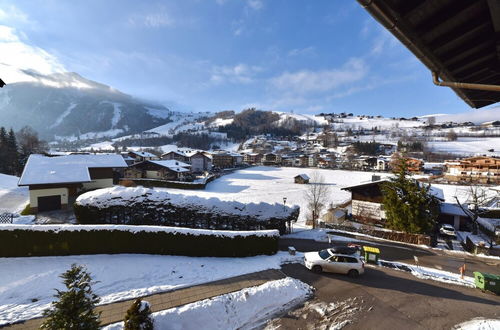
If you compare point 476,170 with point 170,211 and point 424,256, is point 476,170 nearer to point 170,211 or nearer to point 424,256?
point 424,256

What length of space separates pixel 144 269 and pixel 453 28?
49.6 feet

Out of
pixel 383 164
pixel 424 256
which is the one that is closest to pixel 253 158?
pixel 383 164

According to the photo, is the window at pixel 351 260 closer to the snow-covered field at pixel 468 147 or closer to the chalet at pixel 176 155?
the chalet at pixel 176 155

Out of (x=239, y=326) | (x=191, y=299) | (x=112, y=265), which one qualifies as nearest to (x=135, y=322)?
(x=191, y=299)

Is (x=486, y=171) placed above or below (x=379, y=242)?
above

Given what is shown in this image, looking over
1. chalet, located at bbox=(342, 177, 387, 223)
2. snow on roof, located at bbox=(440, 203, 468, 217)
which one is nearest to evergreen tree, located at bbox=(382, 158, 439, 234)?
chalet, located at bbox=(342, 177, 387, 223)

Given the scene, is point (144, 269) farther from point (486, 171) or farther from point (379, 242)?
point (486, 171)

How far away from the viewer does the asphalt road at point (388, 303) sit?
8.96 m

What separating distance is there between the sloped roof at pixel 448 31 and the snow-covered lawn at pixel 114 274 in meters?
12.6

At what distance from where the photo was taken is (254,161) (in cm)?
11706

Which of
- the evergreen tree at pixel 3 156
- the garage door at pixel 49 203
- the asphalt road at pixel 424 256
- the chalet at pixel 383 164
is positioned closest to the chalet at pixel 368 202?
the asphalt road at pixel 424 256

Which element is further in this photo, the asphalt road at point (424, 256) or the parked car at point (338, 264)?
the asphalt road at point (424, 256)

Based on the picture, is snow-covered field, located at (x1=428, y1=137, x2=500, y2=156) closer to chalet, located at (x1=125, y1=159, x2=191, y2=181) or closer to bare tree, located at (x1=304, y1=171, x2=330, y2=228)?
bare tree, located at (x1=304, y1=171, x2=330, y2=228)

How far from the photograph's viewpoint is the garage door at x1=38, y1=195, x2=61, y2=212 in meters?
24.2
